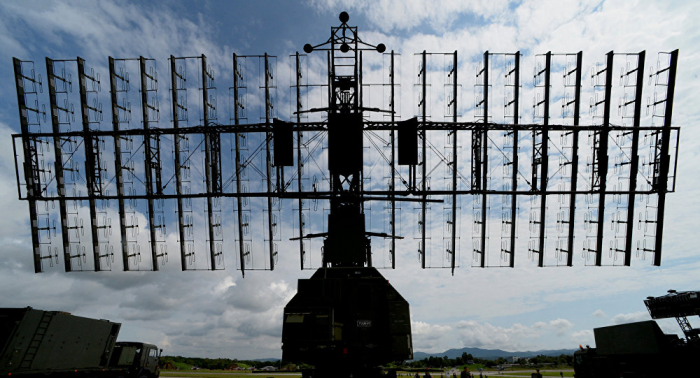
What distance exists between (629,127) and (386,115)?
A: 13.2 metres

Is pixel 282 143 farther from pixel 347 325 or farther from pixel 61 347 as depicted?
pixel 61 347

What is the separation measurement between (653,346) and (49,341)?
2357 centimetres

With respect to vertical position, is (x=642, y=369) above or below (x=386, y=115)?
below

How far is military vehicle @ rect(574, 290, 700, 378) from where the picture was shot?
14297 mm

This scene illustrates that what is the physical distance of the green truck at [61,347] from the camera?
15.9m

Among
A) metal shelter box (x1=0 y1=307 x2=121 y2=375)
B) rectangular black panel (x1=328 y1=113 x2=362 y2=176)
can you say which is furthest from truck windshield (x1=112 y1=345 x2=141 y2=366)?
rectangular black panel (x1=328 y1=113 x2=362 y2=176)

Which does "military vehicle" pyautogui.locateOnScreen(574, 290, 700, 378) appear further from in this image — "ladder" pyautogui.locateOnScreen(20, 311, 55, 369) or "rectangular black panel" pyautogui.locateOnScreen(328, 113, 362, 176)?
"ladder" pyautogui.locateOnScreen(20, 311, 55, 369)

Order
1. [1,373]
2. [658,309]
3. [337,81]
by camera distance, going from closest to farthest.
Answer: [1,373] → [658,309] → [337,81]

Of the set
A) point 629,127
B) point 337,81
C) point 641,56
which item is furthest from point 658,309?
point 337,81

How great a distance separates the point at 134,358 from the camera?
2314cm

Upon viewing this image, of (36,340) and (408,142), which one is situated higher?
(408,142)

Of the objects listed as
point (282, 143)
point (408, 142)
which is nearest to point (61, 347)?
point (282, 143)

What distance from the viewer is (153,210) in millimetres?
23078

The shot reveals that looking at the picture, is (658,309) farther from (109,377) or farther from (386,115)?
(109,377)
